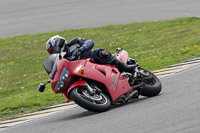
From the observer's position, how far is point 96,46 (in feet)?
55.3

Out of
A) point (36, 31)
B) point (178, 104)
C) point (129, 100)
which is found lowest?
point (36, 31)

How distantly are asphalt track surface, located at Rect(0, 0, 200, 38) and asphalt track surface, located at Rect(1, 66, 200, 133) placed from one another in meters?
10.3

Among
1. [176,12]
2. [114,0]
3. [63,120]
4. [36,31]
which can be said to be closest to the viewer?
[63,120]

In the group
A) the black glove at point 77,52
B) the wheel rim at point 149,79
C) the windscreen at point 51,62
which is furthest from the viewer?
the wheel rim at point 149,79

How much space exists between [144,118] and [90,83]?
176 cm

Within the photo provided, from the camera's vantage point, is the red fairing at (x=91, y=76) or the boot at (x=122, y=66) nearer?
the red fairing at (x=91, y=76)

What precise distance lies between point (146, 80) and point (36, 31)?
40.2 ft

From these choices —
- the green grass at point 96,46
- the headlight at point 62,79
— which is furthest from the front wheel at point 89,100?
the green grass at point 96,46

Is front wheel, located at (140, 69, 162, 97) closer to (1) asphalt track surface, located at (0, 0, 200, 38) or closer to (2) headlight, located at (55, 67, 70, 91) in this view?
(2) headlight, located at (55, 67, 70, 91)

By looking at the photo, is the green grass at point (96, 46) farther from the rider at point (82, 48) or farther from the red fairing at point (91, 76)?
the red fairing at point (91, 76)

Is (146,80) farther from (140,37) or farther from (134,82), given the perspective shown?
(140,37)

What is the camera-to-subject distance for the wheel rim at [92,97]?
7.64 meters

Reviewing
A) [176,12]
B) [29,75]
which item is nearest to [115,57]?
[29,75]

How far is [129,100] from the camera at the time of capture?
914 centimetres
